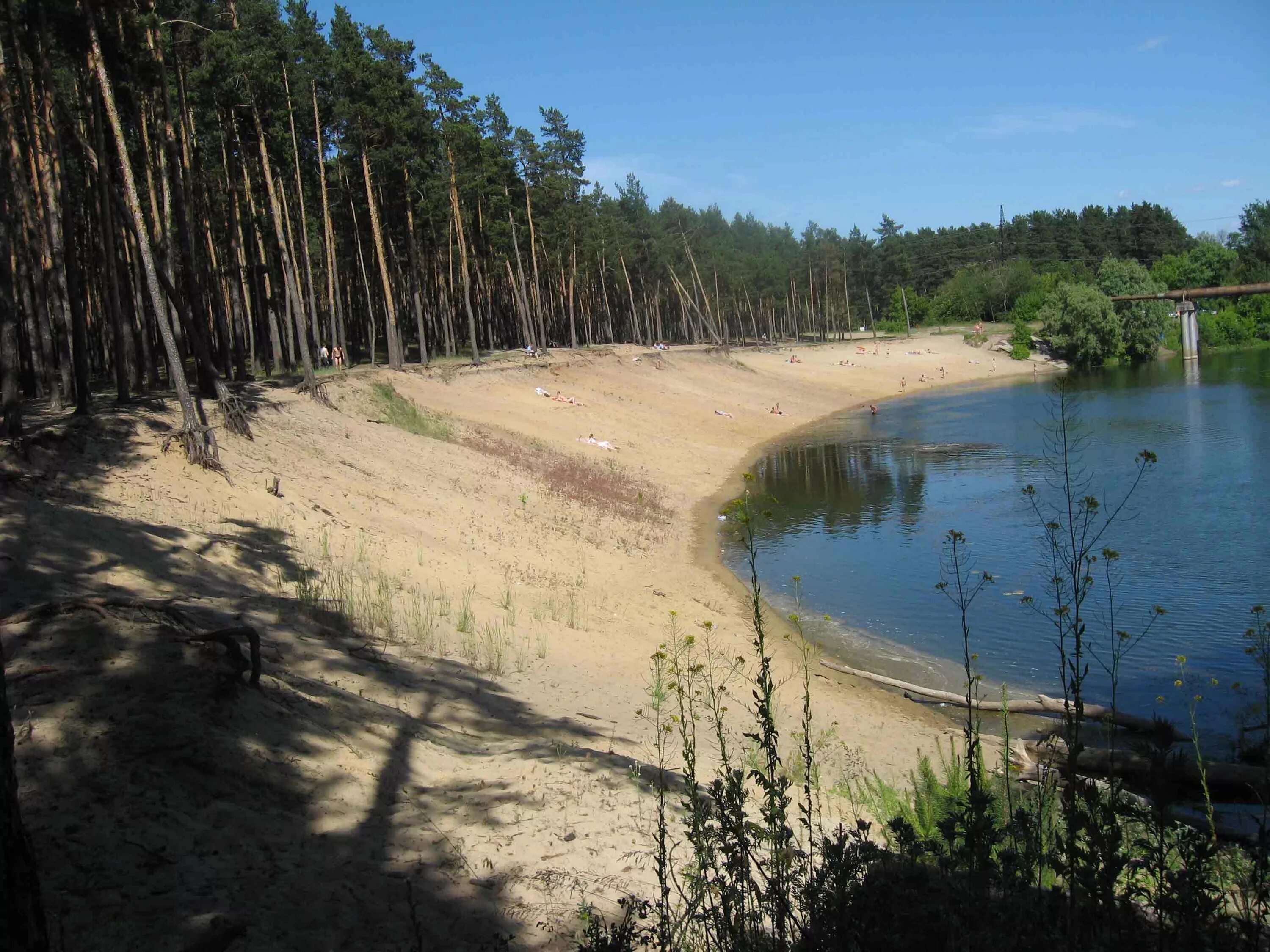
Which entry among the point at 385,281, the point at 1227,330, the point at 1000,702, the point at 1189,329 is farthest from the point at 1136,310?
the point at 1000,702

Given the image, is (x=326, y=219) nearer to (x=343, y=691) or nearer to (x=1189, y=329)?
(x=343, y=691)

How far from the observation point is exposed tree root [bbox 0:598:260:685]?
22.2 ft

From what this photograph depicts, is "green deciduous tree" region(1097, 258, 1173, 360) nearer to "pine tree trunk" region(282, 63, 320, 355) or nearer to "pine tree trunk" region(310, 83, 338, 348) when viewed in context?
"pine tree trunk" region(310, 83, 338, 348)

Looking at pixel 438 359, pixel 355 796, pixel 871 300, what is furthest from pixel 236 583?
pixel 871 300

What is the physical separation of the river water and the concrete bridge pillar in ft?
103

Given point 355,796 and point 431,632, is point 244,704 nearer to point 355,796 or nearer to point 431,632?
point 355,796

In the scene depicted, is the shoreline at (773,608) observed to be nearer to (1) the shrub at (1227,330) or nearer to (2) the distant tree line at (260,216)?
(2) the distant tree line at (260,216)

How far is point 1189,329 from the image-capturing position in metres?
75.9

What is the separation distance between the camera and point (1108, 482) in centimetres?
2808

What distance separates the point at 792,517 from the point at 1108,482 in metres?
10.0

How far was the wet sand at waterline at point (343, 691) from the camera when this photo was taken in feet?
15.9

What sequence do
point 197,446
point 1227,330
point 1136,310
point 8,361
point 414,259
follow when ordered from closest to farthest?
1. point 8,361
2. point 197,446
3. point 414,259
4. point 1136,310
5. point 1227,330

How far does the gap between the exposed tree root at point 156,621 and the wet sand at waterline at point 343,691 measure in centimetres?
10

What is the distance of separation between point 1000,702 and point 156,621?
1083cm
